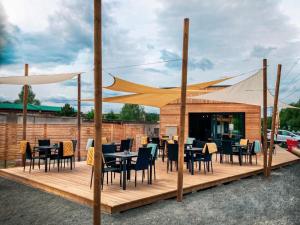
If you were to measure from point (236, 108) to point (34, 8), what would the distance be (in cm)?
1082

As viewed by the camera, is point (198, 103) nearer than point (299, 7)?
No

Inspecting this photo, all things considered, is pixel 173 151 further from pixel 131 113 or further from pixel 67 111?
pixel 131 113

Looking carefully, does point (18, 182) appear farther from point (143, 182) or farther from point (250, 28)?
point (250, 28)

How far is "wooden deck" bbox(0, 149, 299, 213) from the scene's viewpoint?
5.38 m

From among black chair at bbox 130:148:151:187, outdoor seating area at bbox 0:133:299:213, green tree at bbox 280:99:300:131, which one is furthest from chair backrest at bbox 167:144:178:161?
green tree at bbox 280:99:300:131

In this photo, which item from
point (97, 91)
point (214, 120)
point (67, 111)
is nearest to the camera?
point (97, 91)

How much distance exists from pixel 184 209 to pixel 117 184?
1980 millimetres

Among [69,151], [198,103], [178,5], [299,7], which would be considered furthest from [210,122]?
[69,151]

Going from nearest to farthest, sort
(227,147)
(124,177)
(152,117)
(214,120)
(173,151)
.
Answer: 1. (124,177)
2. (173,151)
3. (227,147)
4. (214,120)
5. (152,117)

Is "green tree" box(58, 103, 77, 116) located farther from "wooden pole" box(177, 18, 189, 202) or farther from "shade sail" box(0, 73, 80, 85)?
"wooden pole" box(177, 18, 189, 202)

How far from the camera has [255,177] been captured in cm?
898

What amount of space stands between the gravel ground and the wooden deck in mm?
158

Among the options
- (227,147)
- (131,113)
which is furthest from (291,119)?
(227,147)

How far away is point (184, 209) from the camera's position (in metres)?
5.30
